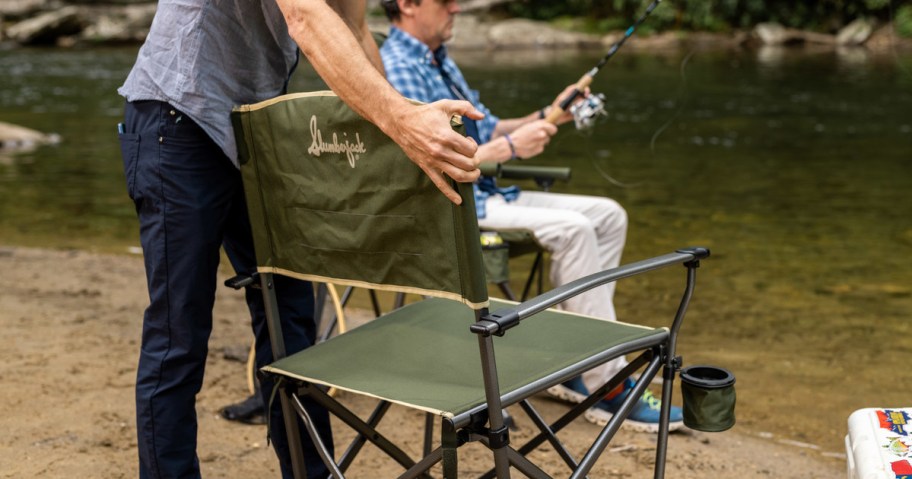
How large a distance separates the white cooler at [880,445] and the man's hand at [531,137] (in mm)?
1569

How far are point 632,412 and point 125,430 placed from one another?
144 centimetres

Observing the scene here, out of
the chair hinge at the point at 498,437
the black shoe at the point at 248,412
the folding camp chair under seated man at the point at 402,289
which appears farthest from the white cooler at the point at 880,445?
the black shoe at the point at 248,412

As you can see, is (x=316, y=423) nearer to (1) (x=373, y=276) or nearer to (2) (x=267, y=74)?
(1) (x=373, y=276)

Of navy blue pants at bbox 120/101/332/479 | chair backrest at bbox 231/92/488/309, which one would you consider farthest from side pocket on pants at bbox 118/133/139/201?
chair backrest at bbox 231/92/488/309

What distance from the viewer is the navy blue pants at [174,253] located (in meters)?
1.95

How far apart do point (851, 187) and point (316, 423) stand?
6416 mm

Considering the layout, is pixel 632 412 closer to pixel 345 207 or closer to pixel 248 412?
pixel 248 412

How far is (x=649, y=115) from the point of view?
12.3 m

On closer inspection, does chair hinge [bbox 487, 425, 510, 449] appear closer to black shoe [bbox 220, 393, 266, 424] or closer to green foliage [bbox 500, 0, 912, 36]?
black shoe [bbox 220, 393, 266, 424]

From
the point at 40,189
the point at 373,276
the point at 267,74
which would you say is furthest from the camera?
the point at 40,189

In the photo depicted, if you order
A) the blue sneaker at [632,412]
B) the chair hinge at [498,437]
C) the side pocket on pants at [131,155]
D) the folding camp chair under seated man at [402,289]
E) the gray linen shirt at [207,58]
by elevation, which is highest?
the gray linen shirt at [207,58]

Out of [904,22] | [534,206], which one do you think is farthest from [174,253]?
[904,22]

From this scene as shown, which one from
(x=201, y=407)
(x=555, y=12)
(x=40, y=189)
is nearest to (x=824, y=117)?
(x=40, y=189)

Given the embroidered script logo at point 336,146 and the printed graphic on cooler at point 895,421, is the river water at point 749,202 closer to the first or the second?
the printed graphic on cooler at point 895,421
